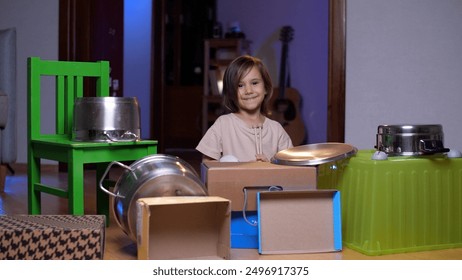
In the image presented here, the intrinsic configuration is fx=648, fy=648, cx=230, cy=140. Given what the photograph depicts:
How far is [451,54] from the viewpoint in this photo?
9.49ft

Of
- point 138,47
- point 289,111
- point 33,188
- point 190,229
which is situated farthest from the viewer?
point 138,47

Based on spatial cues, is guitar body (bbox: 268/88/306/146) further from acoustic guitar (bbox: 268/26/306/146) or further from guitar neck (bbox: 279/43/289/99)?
guitar neck (bbox: 279/43/289/99)

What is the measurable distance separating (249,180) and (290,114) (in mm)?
3120

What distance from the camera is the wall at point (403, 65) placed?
9.47 feet

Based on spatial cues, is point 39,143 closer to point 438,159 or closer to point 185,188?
point 185,188

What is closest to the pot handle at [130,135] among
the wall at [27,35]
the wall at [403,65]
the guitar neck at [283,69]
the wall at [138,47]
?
the wall at [403,65]

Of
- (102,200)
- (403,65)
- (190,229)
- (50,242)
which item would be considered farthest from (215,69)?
(50,242)

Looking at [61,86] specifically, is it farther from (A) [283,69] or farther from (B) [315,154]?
(A) [283,69]

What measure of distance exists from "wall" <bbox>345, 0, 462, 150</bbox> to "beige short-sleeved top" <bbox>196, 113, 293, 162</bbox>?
87 cm

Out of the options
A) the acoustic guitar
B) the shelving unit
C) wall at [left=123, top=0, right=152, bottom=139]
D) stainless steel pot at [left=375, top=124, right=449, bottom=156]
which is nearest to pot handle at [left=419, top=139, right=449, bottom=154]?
stainless steel pot at [left=375, top=124, right=449, bottom=156]

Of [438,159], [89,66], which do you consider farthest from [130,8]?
[438,159]

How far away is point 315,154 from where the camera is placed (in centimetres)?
180

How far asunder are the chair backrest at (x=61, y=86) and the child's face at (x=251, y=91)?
470 millimetres

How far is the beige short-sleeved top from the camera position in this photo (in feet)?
7.12
